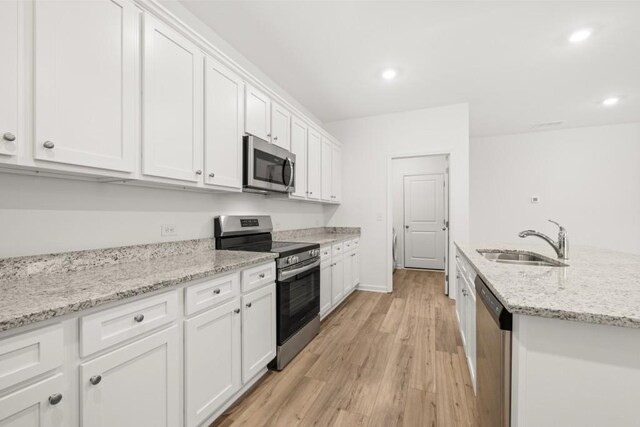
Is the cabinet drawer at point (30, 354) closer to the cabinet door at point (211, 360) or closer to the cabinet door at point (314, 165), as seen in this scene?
the cabinet door at point (211, 360)

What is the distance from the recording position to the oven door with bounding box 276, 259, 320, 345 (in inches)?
82.0

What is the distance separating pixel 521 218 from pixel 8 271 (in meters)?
6.74

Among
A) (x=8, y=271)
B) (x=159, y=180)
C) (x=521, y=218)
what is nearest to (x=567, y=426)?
(x=159, y=180)

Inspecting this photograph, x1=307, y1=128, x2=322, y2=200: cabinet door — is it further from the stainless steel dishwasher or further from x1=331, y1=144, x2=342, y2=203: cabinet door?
the stainless steel dishwasher

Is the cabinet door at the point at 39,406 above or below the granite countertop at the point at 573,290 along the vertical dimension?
below

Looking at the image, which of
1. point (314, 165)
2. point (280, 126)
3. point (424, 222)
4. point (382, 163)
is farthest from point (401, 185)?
point (280, 126)

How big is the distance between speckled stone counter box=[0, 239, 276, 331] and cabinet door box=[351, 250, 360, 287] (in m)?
2.31

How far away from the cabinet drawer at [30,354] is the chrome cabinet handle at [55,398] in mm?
88

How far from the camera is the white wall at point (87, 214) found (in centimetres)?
121

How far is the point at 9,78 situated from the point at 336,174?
3543mm

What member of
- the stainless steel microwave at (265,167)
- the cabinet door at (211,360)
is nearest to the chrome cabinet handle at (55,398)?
the cabinet door at (211,360)

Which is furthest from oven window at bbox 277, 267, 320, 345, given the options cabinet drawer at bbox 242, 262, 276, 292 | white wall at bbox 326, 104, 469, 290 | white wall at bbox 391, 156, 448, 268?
white wall at bbox 391, 156, 448, 268

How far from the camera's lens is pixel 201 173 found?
5.99 ft

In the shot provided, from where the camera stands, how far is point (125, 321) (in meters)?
1.06
